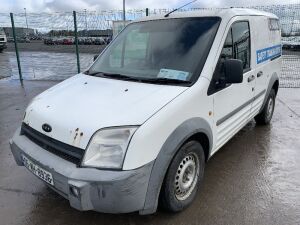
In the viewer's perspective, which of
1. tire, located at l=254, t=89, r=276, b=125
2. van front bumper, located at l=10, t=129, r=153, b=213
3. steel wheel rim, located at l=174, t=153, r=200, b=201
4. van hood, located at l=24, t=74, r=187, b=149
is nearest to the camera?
van front bumper, located at l=10, t=129, r=153, b=213

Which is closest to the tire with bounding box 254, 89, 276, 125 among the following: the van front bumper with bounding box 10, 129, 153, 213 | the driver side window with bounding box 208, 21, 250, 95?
the driver side window with bounding box 208, 21, 250, 95

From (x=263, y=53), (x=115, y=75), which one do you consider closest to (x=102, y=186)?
(x=115, y=75)

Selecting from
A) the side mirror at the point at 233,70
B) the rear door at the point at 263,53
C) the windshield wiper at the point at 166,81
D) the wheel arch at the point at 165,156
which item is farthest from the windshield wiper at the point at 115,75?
the rear door at the point at 263,53

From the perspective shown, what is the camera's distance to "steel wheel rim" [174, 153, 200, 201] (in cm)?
302

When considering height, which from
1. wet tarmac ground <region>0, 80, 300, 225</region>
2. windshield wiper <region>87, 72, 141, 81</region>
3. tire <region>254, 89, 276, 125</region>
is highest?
windshield wiper <region>87, 72, 141, 81</region>

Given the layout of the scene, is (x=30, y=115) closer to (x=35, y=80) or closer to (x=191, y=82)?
(x=191, y=82)

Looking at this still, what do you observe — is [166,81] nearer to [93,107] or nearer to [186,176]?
[93,107]

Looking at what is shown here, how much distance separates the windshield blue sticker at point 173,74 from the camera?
3127mm

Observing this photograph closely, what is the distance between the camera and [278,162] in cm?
425

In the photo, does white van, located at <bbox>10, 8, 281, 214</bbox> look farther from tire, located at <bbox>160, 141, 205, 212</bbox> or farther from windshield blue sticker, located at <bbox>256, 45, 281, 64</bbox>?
windshield blue sticker, located at <bbox>256, 45, 281, 64</bbox>

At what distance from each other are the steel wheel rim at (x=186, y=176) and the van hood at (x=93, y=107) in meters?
0.69

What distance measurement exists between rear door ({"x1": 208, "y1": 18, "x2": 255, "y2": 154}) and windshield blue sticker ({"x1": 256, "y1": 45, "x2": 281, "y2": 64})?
40 centimetres

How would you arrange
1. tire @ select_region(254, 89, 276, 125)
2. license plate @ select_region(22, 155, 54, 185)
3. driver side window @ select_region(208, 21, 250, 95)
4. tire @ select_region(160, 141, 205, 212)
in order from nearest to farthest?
Result: license plate @ select_region(22, 155, 54, 185)
tire @ select_region(160, 141, 205, 212)
driver side window @ select_region(208, 21, 250, 95)
tire @ select_region(254, 89, 276, 125)

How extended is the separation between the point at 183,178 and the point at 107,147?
3.23ft
